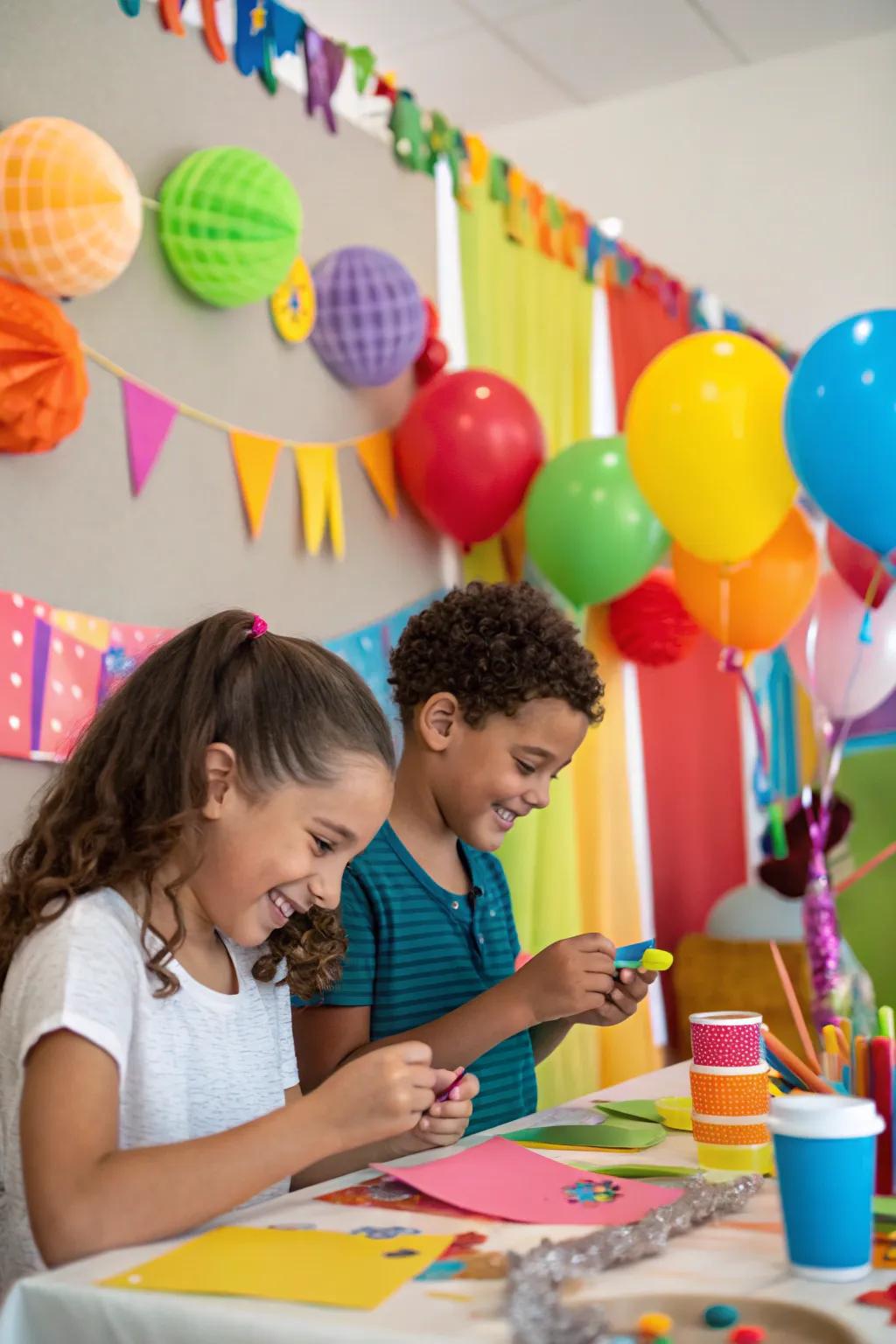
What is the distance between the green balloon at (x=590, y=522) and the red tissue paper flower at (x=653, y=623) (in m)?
0.41

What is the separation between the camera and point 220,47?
237cm

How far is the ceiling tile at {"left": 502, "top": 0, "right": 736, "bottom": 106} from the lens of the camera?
156 inches

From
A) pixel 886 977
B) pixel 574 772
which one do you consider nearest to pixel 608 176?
pixel 574 772

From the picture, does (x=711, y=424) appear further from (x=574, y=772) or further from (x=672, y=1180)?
(x=672, y=1180)

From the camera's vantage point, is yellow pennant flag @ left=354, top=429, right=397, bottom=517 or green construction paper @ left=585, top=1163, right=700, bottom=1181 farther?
yellow pennant flag @ left=354, top=429, right=397, bottom=517

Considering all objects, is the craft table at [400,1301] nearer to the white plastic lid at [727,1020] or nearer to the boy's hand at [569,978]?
the white plastic lid at [727,1020]

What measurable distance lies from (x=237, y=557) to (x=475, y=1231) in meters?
1.62

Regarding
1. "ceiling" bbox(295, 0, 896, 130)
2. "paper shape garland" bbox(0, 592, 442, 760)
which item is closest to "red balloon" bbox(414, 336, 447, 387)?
"paper shape garland" bbox(0, 592, 442, 760)

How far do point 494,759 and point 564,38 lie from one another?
10.4 ft

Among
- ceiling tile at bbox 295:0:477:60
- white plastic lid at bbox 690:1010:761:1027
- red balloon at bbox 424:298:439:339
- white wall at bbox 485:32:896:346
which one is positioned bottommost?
white plastic lid at bbox 690:1010:761:1027

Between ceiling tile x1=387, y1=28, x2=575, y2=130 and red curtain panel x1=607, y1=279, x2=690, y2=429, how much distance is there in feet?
3.16

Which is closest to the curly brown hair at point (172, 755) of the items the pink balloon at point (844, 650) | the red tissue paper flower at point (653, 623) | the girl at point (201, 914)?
the girl at point (201, 914)

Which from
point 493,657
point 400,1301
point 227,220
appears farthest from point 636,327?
point 400,1301

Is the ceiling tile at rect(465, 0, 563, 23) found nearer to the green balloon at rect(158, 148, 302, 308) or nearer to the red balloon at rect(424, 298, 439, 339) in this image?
the red balloon at rect(424, 298, 439, 339)
